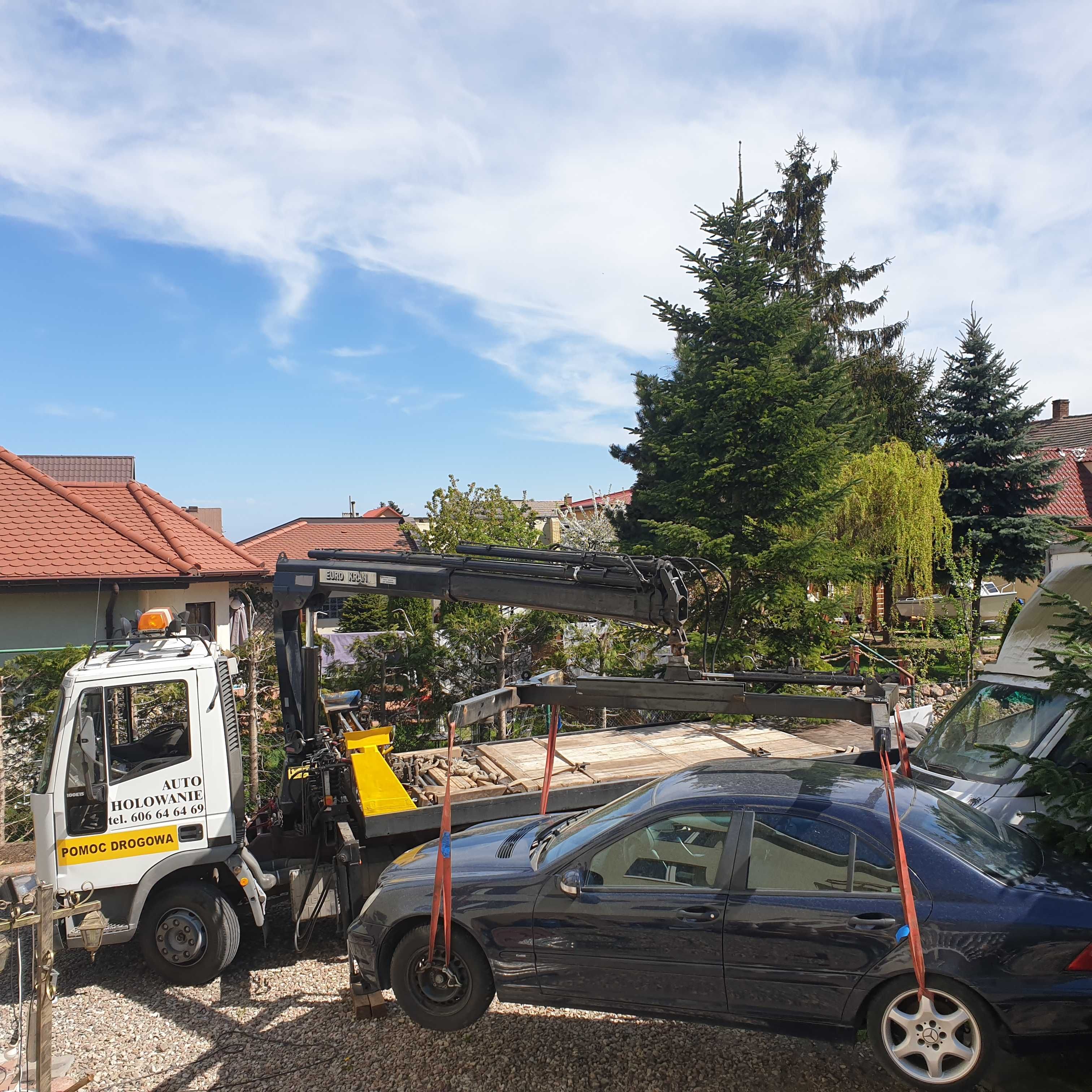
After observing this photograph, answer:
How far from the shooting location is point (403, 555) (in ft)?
25.8

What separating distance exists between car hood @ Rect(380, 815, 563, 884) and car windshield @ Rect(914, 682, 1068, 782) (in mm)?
3941

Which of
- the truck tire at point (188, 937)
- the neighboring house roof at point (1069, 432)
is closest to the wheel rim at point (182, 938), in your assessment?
the truck tire at point (188, 937)

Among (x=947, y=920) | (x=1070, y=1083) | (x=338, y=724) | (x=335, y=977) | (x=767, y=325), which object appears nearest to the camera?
(x=947, y=920)

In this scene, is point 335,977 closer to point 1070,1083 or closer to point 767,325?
point 1070,1083

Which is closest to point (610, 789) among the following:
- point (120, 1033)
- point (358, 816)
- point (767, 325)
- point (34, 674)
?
point (358, 816)

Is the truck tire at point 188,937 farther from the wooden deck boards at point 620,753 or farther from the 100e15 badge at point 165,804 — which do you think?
the wooden deck boards at point 620,753

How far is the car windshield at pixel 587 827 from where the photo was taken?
16.6 feet

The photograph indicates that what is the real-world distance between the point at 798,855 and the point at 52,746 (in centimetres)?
535

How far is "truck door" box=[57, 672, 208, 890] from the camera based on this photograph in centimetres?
629

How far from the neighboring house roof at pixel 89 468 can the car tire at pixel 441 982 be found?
27928 mm

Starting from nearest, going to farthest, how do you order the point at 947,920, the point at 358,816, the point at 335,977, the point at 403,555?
the point at 947,920, the point at 335,977, the point at 358,816, the point at 403,555

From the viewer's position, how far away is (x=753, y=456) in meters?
14.7

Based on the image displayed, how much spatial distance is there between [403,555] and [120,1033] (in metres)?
4.13

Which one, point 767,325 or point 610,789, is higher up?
point 767,325
